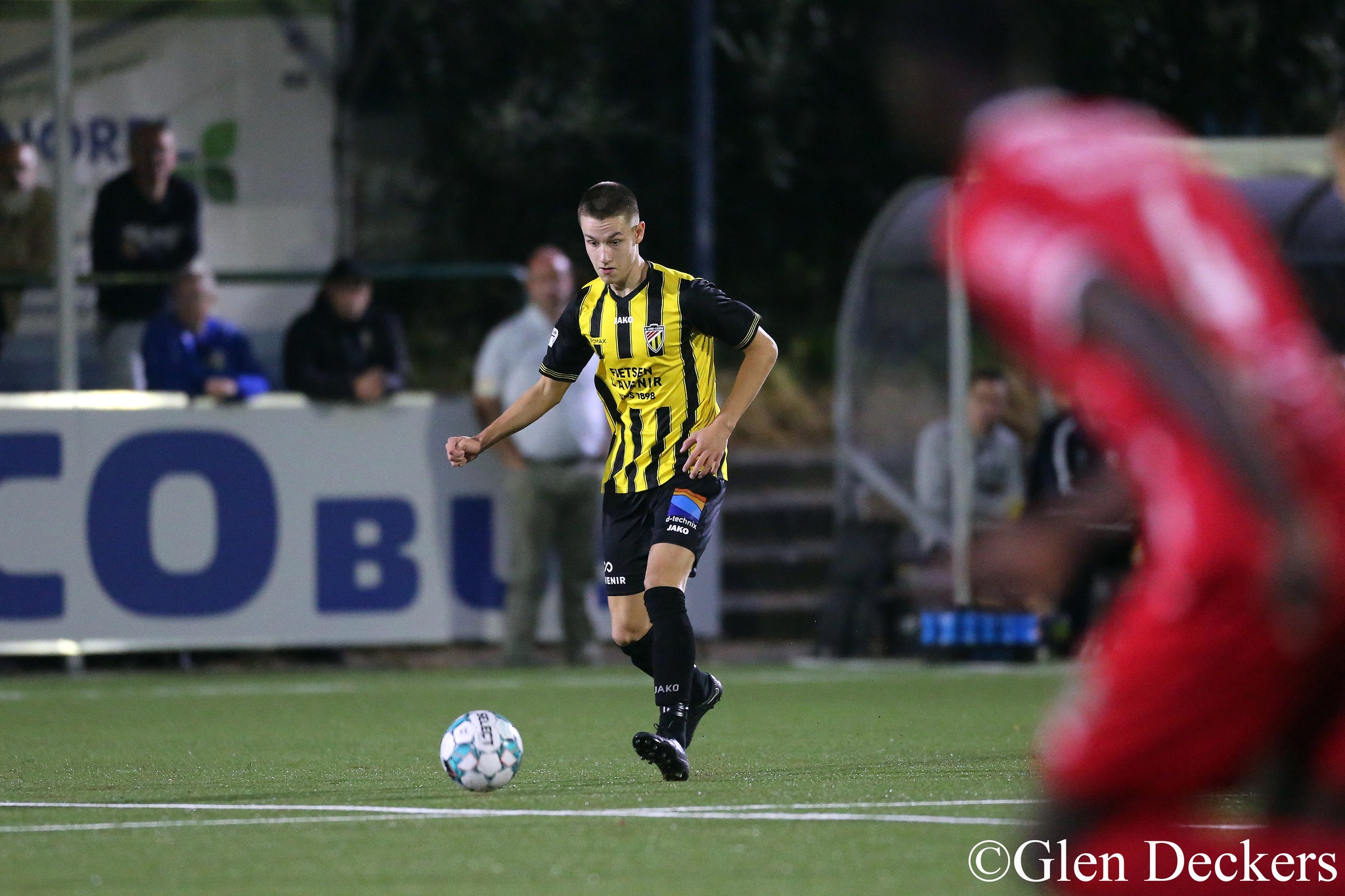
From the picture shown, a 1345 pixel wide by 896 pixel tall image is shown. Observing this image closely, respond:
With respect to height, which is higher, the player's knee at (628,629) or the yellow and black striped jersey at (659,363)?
the yellow and black striped jersey at (659,363)

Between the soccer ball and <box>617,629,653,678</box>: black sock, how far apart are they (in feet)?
3.18

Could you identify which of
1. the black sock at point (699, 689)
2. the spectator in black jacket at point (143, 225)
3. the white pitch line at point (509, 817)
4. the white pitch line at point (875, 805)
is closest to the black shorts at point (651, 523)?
the black sock at point (699, 689)

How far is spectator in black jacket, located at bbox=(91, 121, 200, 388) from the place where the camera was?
15.1 metres

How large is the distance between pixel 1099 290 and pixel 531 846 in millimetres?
3108

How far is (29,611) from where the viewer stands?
46.6ft

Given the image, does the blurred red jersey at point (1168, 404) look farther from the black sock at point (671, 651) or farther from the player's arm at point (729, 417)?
the black sock at point (671, 651)

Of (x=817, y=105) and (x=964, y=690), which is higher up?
(x=817, y=105)

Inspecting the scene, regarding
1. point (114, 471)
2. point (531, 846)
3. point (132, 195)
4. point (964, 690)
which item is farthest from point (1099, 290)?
point (132, 195)

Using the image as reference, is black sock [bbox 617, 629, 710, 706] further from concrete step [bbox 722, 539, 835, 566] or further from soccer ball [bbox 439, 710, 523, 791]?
concrete step [bbox 722, 539, 835, 566]

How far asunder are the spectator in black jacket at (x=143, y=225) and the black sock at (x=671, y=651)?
7910 millimetres

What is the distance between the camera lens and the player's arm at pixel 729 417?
26.2 feet

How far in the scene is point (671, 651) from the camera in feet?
26.2

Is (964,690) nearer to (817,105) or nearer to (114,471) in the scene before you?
(114,471)

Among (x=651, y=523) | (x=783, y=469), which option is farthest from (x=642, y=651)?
(x=783, y=469)
